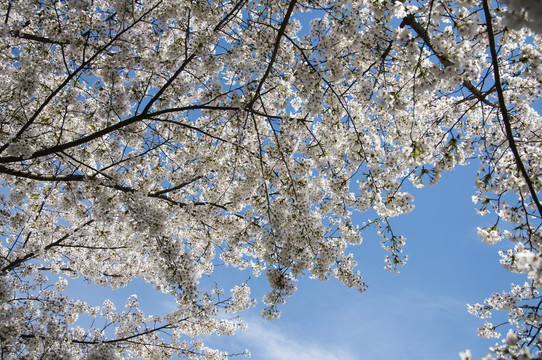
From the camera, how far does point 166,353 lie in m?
10.0

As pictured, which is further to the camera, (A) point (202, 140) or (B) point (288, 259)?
(A) point (202, 140)

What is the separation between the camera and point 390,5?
430 cm

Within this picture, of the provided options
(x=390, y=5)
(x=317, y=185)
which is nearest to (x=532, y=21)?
(x=390, y=5)

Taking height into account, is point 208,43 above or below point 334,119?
above

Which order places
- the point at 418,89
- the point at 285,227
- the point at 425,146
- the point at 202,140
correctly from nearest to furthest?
1. the point at 418,89
2. the point at 425,146
3. the point at 285,227
4. the point at 202,140

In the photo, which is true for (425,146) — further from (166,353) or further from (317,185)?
(166,353)

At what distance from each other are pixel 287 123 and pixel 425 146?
236cm

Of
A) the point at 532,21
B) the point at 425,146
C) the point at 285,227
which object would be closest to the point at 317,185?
the point at 285,227

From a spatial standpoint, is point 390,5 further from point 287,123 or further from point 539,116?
point 539,116

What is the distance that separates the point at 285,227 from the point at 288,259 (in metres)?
0.65

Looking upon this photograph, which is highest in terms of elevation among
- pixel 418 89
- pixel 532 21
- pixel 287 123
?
pixel 287 123

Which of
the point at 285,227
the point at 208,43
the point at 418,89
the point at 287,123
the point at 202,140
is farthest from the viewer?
the point at 202,140

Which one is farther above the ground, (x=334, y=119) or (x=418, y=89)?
(x=334, y=119)

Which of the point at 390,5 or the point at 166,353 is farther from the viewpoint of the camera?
the point at 166,353
